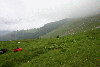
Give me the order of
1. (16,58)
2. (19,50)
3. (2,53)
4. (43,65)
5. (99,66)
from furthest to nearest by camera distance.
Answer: (19,50)
(2,53)
(16,58)
(43,65)
(99,66)

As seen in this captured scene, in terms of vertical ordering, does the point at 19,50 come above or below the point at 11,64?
above

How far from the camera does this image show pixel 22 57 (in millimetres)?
12078

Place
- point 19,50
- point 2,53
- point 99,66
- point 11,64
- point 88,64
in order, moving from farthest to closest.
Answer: point 19,50 < point 2,53 < point 11,64 < point 88,64 < point 99,66

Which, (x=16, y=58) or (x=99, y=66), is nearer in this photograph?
(x=99, y=66)

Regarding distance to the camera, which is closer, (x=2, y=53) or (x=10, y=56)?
(x=10, y=56)

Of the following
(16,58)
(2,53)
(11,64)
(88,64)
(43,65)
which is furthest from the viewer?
(2,53)

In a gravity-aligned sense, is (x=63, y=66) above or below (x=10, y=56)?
below

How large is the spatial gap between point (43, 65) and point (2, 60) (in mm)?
7066

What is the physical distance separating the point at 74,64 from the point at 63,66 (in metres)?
1.62

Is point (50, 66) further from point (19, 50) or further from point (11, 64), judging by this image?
point (19, 50)

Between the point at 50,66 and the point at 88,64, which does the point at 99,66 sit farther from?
the point at 50,66

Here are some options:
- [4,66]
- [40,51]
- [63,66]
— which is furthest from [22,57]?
[63,66]

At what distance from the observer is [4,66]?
31.9 feet

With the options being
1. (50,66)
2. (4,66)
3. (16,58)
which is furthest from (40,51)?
(4,66)
